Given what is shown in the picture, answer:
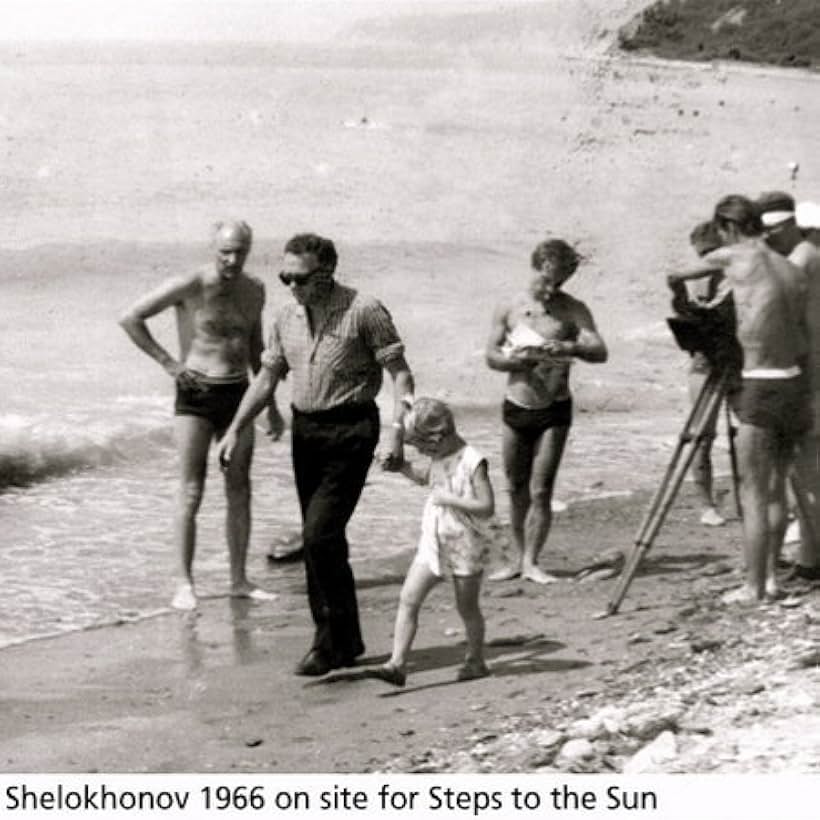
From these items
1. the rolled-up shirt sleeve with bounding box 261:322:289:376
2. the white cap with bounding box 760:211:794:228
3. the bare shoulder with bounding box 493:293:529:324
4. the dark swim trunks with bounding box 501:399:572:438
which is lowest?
the dark swim trunks with bounding box 501:399:572:438

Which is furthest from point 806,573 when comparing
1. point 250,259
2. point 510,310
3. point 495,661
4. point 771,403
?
point 250,259

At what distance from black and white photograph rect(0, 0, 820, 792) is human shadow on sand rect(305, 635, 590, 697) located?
0.02 m

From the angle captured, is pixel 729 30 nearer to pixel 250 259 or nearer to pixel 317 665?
pixel 317 665

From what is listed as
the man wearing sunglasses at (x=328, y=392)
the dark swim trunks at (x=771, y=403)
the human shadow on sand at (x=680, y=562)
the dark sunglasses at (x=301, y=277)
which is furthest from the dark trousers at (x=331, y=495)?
the human shadow on sand at (x=680, y=562)

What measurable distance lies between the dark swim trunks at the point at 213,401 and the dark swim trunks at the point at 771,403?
1.81 meters

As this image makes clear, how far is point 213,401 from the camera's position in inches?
266

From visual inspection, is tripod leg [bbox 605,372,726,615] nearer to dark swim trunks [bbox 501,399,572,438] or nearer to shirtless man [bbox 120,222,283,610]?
dark swim trunks [bbox 501,399,572,438]

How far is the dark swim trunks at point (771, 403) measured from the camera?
19.4 feet

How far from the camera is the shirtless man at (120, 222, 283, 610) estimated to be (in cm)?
675

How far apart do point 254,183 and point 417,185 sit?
188 cm

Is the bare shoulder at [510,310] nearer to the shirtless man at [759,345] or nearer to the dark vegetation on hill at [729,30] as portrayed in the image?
the shirtless man at [759,345]

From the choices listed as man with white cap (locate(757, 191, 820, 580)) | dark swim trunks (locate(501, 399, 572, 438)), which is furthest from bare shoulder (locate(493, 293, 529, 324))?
man with white cap (locate(757, 191, 820, 580))

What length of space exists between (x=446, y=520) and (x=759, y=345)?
1.11 meters
